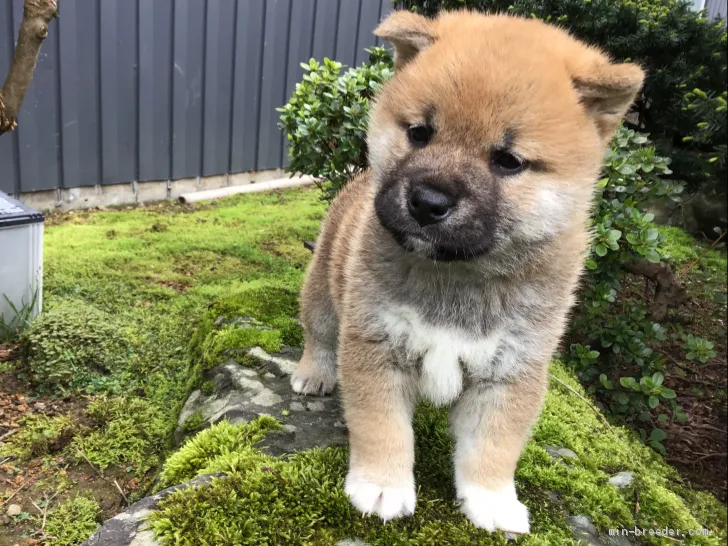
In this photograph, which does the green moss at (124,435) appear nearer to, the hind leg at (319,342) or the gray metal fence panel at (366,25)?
the hind leg at (319,342)

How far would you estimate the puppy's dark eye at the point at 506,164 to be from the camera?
1.86 metres

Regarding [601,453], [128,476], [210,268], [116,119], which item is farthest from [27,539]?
[116,119]

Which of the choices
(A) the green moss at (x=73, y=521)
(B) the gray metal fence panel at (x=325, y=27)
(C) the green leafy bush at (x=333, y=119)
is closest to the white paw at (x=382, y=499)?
(A) the green moss at (x=73, y=521)

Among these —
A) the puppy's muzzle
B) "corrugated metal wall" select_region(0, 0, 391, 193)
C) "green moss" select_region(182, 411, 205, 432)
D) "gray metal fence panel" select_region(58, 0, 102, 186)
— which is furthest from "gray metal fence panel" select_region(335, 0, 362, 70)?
the puppy's muzzle

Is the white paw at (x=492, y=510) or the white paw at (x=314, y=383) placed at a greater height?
the white paw at (x=492, y=510)

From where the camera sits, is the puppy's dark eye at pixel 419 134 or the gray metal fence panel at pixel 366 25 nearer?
the puppy's dark eye at pixel 419 134

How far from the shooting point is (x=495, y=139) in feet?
6.00

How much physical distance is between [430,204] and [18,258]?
3.77 m

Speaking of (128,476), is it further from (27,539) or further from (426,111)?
(426,111)

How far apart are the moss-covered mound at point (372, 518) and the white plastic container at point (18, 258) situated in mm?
2561

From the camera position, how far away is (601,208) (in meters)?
3.83

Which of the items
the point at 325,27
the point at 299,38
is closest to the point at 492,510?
the point at 299,38

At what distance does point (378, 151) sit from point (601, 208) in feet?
7.60

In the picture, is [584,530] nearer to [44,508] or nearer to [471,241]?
[471,241]
